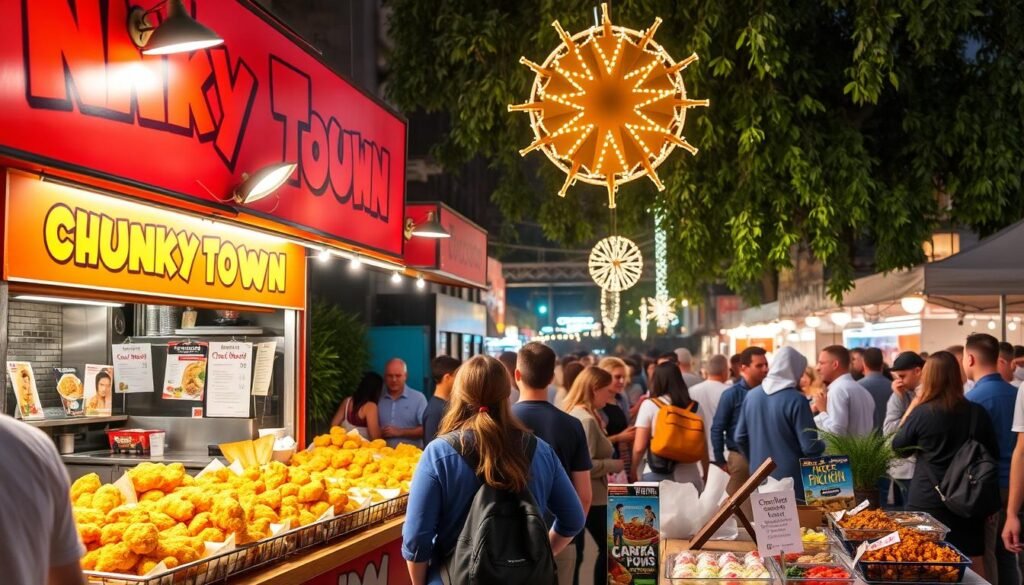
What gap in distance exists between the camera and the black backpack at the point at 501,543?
12.8ft

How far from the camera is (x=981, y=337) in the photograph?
7.84 m

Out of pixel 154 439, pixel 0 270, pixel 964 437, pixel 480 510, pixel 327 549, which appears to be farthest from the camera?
pixel 154 439

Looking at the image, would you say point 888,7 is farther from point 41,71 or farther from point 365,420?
point 41,71

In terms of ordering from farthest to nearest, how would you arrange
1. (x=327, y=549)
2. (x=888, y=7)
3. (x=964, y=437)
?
(x=888, y=7) < (x=964, y=437) < (x=327, y=549)

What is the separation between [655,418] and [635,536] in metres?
4.43

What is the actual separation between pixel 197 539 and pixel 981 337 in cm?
579

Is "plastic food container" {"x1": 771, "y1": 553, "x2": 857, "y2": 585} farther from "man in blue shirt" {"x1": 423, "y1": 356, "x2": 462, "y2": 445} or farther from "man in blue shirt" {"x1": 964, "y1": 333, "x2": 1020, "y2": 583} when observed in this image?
"man in blue shirt" {"x1": 423, "y1": 356, "x2": 462, "y2": 445}

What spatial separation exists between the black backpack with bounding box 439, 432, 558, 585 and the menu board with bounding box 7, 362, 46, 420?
5.75 meters

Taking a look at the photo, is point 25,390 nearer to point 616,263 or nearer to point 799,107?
point 616,263

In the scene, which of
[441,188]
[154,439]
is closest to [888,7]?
[154,439]

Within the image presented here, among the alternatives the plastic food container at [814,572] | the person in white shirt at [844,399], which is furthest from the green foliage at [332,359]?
the plastic food container at [814,572]

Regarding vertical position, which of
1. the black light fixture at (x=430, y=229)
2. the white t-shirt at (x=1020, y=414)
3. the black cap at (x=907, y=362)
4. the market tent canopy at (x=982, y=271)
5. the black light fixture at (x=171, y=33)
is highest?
the black light fixture at (x=171, y=33)

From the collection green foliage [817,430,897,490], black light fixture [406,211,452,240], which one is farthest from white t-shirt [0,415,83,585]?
black light fixture [406,211,452,240]

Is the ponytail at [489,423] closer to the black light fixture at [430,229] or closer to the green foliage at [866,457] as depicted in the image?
the green foliage at [866,457]
